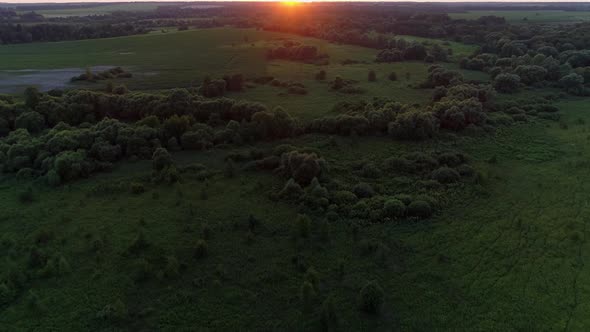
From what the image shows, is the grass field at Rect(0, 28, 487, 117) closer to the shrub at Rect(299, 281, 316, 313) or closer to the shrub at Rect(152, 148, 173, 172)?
the shrub at Rect(152, 148, 173, 172)

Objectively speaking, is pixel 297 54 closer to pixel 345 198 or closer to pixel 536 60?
pixel 536 60

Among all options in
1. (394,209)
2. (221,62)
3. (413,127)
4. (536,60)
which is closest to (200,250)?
(394,209)

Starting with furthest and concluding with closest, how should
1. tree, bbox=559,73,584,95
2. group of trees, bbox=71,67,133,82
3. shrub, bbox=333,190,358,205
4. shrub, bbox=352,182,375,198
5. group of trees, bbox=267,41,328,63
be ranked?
group of trees, bbox=267,41,328,63 < group of trees, bbox=71,67,133,82 < tree, bbox=559,73,584,95 < shrub, bbox=352,182,375,198 < shrub, bbox=333,190,358,205

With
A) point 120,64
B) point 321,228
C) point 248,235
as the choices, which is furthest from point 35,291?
point 120,64

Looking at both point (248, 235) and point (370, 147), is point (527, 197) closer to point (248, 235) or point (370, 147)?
point (370, 147)

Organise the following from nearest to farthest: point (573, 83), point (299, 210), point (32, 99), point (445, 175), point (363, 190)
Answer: point (299, 210) < point (363, 190) < point (445, 175) < point (32, 99) < point (573, 83)

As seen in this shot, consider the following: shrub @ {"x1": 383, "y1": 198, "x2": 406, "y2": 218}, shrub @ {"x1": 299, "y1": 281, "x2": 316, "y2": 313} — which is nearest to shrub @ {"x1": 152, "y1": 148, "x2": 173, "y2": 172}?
shrub @ {"x1": 383, "y1": 198, "x2": 406, "y2": 218}
